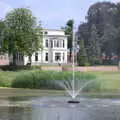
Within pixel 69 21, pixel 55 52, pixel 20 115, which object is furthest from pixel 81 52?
pixel 20 115

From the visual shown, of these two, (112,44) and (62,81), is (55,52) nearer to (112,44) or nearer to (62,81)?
(112,44)

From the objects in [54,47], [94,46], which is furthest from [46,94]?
[94,46]

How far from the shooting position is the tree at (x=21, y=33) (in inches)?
2948

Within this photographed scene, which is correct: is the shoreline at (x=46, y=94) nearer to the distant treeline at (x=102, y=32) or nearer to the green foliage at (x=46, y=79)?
the green foliage at (x=46, y=79)

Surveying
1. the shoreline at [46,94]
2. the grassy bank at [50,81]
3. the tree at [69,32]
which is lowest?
the shoreline at [46,94]

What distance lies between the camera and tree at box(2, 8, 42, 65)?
74875mm

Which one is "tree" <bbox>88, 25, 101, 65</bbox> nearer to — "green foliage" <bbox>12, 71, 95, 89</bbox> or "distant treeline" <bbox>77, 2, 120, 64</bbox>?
"distant treeline" <bbox>77, 2, 120, 64</bbox>

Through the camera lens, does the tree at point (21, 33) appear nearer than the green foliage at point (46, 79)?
No

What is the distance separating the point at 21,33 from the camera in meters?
75.2

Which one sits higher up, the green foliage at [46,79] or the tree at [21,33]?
the tree at [21,33]

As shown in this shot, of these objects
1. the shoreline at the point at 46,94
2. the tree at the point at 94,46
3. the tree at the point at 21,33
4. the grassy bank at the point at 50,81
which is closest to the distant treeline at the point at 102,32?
the tree at the point at 94,46

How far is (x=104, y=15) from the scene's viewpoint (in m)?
132

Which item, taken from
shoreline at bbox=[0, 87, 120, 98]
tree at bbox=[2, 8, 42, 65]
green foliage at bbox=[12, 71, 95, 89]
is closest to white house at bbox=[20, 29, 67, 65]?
tree at bbox=[2, 8, 42, 65]

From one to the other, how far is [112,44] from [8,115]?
101923mm
